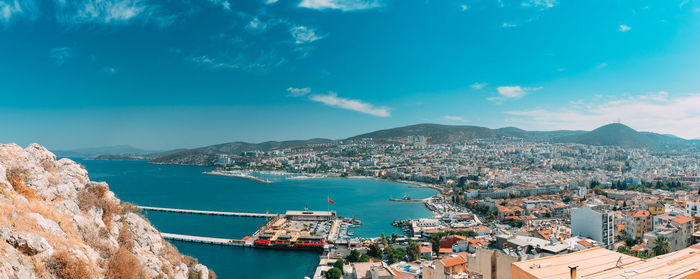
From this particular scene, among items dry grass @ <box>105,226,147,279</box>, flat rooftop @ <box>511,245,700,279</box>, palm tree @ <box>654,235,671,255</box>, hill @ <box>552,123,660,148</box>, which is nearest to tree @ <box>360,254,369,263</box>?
palm tree @ <box>654,235,671,255</box>

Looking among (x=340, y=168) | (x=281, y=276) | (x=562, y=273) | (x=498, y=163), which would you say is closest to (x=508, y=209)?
(x=281, y=276)

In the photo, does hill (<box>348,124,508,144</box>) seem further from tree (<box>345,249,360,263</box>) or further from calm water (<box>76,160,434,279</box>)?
tree (<box>345,249,360,263</box>)

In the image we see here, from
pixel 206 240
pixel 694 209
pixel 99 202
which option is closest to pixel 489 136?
pixel 694 209

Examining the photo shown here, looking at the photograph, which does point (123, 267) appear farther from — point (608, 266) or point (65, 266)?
point (608, 266)

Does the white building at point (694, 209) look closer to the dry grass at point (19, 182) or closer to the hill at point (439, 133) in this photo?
the dry grass at point (19, 182)

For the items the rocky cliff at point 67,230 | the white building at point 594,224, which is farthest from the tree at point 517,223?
the rocky cliff at point 67,230

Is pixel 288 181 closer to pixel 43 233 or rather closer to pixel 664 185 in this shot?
pixel 664 185
